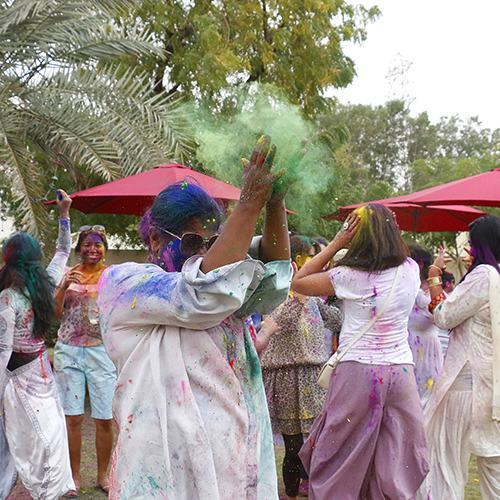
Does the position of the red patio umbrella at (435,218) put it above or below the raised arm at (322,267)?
above

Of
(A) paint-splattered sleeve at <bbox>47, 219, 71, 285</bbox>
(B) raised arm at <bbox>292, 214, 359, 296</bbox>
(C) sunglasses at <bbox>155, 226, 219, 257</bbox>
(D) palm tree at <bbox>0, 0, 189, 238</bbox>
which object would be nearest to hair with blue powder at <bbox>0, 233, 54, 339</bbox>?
(A) paint-splattered sleeve at <bbox>47, 219, 71, 285</bbox>

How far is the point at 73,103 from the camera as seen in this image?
9047mm

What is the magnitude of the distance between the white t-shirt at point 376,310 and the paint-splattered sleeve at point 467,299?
44 centimetres

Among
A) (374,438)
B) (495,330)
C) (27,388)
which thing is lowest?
(374,438)

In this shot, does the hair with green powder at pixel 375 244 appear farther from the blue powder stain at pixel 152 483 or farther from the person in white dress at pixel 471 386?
the blue powder stain at pixel 152 483

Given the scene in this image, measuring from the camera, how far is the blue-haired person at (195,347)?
176 cm

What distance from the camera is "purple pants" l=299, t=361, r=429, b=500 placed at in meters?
3.63

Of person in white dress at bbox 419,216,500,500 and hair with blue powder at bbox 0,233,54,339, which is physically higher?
hair with blue powder at bbox 0,233,54,339

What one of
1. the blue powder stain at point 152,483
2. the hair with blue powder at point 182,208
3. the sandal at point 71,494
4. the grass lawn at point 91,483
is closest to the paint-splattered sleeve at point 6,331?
the sandal at point 71,494

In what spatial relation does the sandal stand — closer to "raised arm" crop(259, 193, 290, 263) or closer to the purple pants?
the purple pants

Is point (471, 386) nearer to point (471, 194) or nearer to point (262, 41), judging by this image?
point (471, 194)

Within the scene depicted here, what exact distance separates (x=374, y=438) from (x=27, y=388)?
2499mm

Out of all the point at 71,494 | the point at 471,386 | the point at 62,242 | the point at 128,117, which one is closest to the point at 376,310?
the point at 471,386

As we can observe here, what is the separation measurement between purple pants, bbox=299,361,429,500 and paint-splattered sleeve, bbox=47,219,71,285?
2.50m
